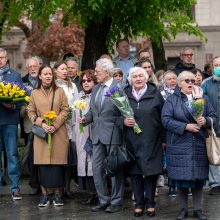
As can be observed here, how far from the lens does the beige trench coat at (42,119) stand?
11328mm

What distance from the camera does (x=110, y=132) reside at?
35.4ft

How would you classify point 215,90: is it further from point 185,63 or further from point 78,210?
point 78,210

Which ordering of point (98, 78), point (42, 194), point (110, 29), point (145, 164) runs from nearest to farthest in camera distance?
point (145, 164) → point (98, 78) → point (42, 194) → point (110, 29)

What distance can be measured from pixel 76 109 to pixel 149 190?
175 cm

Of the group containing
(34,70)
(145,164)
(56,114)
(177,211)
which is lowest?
(177,211)

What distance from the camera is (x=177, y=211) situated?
35.6 ft

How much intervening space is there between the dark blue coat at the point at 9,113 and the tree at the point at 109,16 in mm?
2154

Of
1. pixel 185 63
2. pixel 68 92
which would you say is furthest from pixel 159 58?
pixel 68 92

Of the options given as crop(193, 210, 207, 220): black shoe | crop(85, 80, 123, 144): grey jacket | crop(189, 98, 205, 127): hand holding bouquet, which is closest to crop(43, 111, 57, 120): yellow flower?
crop(85, 80, 123, 144): grey jacket

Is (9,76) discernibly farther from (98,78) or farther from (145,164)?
(145,164)

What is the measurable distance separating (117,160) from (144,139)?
477 millimetres

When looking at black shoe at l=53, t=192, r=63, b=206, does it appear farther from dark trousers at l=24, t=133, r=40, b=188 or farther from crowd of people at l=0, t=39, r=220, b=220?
dark trousers at l=24, t=133, r=40, b=188

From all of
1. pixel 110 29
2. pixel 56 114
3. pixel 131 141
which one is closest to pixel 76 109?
pixel 56 114

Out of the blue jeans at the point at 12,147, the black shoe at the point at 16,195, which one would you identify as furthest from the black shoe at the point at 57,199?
the blue jeans at the point at 12,147
